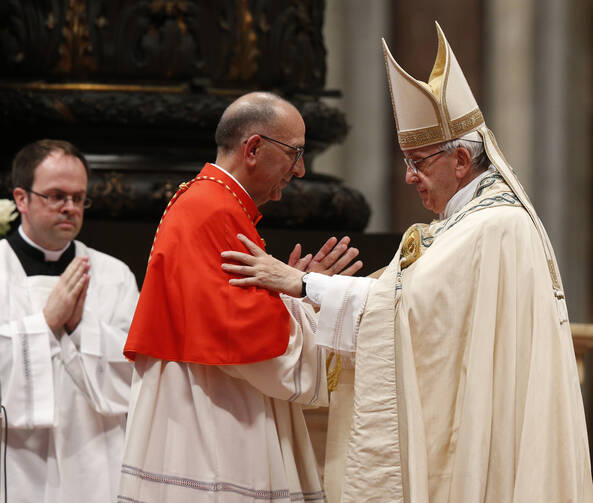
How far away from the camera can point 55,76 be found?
543 centimetres

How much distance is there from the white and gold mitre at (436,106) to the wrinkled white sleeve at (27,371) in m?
1.50

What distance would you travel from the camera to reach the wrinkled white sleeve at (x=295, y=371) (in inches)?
139

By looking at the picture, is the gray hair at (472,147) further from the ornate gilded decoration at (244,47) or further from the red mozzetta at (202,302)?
the ornate gilded decoration at (244,47)

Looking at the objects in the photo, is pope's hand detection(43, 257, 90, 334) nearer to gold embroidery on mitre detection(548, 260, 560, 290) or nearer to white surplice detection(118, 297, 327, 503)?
white surplice detection(118, 297, 327, 503)

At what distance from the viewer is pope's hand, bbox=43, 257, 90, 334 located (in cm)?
431

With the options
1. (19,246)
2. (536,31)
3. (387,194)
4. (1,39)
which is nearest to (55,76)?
(1,39)

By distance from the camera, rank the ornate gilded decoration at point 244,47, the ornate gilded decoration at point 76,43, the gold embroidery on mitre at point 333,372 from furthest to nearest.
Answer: the ornate gilded decoration at point 244,47 → the ornate gilded decoration at point 76,43 → the gold embroidery on mitre at point 333,372

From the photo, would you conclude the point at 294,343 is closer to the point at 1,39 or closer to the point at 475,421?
the point at 475,421

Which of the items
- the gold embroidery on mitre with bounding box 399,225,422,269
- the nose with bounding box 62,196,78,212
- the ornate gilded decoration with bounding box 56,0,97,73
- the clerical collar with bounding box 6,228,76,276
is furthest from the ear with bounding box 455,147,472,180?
the ornate gilded decoration with bounding box 56,0,97,73

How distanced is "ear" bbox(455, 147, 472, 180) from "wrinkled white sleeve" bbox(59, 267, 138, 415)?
145 cm

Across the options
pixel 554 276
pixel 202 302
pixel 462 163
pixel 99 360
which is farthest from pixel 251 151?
pixel 99 360

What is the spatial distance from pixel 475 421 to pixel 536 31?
18.5 feet

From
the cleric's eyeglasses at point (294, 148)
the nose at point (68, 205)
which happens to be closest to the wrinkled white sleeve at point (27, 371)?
the nose at point (68, 205)

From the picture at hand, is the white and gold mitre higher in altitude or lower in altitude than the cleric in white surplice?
higher
